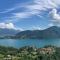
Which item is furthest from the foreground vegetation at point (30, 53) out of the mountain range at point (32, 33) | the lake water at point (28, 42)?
the mountain range at point (32, 33)

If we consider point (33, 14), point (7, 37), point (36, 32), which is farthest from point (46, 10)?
point (7, 37)

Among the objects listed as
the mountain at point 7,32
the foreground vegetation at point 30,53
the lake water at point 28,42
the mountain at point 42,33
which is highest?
the mountain at point 7,32

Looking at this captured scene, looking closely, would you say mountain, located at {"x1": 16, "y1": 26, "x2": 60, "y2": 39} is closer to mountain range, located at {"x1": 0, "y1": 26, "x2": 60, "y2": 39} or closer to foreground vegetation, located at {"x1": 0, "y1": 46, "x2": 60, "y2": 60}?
mountain range, located at {"x1": 0, "y1": 26, "x2": 60, "y2": 39}

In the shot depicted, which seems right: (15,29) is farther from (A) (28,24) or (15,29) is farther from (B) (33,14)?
(B) (33,14)

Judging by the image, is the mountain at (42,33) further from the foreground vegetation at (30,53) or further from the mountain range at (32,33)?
the foreground vegetation at (30,53)

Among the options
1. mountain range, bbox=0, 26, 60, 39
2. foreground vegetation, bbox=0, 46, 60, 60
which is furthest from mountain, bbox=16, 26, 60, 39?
foreground vegetation, bbox=0, 46, 60, 60
